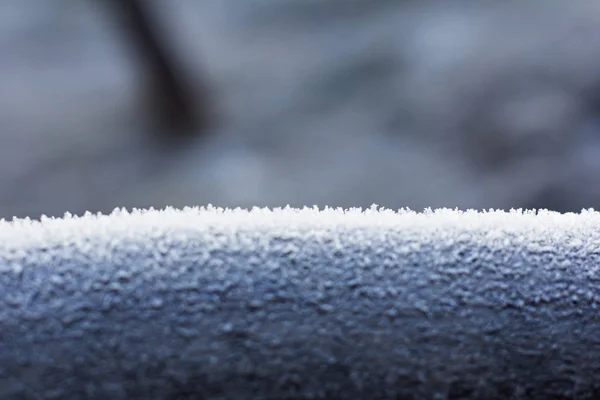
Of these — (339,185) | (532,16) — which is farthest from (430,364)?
(532,16)

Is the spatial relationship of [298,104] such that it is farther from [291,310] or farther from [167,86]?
[291,310]

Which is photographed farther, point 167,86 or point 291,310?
point 167,86

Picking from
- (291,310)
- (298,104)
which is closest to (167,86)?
(298,104)

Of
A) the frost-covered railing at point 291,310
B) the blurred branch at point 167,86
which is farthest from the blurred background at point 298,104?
the frost-covered railing at point 291,310

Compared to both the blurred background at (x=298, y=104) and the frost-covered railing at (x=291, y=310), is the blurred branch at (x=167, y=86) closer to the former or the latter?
the blurred background at (x=298, y=104)

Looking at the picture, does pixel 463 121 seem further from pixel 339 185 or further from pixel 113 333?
pixel 113 333

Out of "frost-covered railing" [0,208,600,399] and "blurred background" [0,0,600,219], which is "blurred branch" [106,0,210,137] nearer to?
"blurred background" [0,0,600,219]
